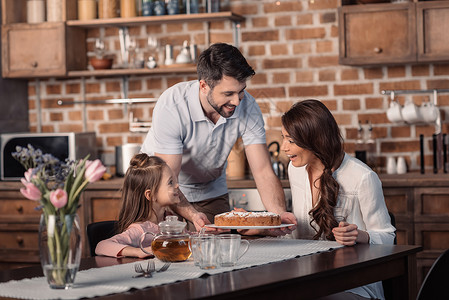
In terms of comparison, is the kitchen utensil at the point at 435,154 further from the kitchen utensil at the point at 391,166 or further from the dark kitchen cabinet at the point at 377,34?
the dark kitchen cabinet at the point at 377,34

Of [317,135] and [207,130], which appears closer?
[317,135]

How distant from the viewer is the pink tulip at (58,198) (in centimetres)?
162

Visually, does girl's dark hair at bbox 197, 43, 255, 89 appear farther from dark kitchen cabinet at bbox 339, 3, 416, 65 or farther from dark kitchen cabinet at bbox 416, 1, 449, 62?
dark kitchen cabinet at bbox 416, 1, 449, 62

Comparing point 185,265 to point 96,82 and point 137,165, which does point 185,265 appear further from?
point 96,82

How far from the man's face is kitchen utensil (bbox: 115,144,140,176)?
1.78 m

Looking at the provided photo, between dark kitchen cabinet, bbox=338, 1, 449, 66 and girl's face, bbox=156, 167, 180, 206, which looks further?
dark kitchen cabinet, bbox=338, 1, 449, 66

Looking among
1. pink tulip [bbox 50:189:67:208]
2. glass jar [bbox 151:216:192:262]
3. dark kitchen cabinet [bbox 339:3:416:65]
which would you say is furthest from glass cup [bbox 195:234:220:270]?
dark kitchen cabinet [bbox 339:3:416:65]

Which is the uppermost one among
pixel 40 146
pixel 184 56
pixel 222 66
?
pixel 184 56

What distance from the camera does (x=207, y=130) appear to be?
3109 millimetres

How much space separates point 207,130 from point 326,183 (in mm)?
727

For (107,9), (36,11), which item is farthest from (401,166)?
(36,11)

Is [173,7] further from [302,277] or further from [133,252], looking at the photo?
[302,277]

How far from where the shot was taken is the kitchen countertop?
3920 mm

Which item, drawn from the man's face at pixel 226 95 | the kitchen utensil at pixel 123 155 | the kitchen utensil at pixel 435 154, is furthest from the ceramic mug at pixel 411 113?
the man's face at pixel 226 95
